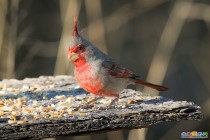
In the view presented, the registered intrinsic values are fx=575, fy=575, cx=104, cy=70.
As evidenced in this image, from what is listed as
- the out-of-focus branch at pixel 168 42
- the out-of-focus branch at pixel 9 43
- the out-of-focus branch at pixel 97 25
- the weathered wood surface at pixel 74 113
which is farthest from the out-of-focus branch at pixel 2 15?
the weathered wood surface at pixel 74 113

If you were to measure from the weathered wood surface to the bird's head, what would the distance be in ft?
0.80

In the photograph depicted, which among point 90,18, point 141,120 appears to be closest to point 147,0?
point 90,18

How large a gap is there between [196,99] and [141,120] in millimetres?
4233

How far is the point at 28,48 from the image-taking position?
23.9 feet

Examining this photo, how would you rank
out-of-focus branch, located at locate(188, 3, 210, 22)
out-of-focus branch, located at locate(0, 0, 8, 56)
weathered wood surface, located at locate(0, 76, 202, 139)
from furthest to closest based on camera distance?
out-of-focus branch, located at locate(188, 3, 210, 22)
out-of-focus branch, located at locate(0, 0, 8, 56)
weathered wood surface, located at locate(0, 76, 202, 139)

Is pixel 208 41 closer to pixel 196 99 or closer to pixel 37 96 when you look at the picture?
pixel 196 99

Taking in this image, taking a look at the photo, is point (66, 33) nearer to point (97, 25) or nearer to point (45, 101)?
point (97, 25)

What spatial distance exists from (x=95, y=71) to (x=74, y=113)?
0.64 meters

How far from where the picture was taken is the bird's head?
12.1 feet

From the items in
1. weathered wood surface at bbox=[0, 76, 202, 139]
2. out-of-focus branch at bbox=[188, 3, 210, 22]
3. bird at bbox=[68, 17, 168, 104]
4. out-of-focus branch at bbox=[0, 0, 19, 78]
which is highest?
out-of-focus branch at bbox=[188, 3, 210, 22]

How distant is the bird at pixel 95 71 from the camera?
367cm

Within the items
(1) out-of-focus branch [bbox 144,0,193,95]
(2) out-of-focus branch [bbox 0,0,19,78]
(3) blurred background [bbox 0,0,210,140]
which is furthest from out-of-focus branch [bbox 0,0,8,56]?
(1) out-of-focus branch [bbox 144,0,193,95]

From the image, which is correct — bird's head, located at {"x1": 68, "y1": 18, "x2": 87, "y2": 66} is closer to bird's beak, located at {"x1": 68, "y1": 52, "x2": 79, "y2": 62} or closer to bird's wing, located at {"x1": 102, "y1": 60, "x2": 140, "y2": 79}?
bird's beak, located at {"x1": 68, "y1": 52, "x2": 79, "y2": 62}

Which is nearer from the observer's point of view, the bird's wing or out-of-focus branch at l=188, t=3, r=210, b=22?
the bird's wing
